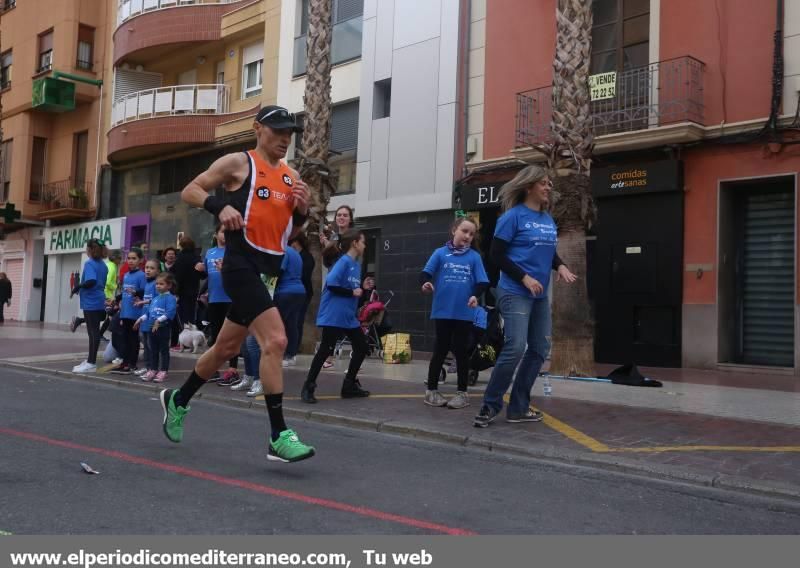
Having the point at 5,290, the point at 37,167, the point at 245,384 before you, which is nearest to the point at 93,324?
the point at 245,384

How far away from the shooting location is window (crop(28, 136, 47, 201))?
29844 mm

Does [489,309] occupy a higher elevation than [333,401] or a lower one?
higher

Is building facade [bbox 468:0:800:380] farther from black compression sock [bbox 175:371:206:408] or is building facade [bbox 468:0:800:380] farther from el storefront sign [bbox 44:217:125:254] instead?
el storefront sign [bbox 44:217:125:254]

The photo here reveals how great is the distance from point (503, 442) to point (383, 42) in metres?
14.3

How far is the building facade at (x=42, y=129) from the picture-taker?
27750mm

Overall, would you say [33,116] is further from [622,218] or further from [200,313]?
[622,218]

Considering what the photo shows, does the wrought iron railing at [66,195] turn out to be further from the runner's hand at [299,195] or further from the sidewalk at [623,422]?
the runner's hand at [299,195]

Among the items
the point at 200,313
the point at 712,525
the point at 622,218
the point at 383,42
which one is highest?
the point at 383,42

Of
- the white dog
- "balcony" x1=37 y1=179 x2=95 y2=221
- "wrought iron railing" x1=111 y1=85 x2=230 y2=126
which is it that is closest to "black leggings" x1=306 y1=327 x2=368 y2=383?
the white dog

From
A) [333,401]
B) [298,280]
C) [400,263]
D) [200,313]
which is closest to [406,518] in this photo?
[333,401]

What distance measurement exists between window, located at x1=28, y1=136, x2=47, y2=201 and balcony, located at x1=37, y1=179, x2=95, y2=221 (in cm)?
21

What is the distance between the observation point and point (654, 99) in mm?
13391

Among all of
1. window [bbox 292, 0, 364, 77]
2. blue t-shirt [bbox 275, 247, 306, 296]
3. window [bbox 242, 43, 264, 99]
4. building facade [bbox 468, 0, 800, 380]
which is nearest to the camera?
blue t-shirt [bbox 275, 247, 306, 296]

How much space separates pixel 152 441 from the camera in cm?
562
